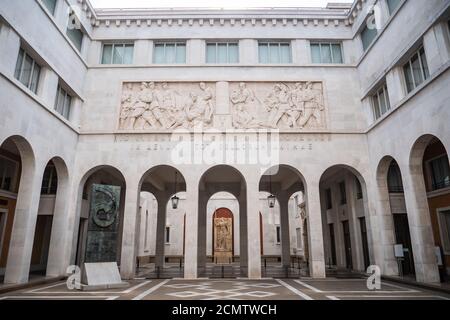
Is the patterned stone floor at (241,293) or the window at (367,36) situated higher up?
the window at (367,36)

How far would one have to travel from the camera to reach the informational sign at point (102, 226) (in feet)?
41.4

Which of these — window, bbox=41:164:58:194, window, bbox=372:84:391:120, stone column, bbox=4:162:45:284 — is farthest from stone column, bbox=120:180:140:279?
window, bbox=372:84:391:120

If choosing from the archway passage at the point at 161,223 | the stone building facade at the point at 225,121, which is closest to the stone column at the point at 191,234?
the stone building facade at the point at 225,121

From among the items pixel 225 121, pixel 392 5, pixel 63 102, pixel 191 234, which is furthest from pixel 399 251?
pixel 63 102

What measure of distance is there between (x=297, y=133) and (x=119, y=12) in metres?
14.5

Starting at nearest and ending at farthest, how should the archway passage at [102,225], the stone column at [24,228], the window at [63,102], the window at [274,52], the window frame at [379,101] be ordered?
the archway passage at [102,225] → the stone column at [24,228] → the window frame at [379,101] → the window at [63,102] → the window at [274,52]

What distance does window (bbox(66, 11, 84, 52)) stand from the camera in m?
17.8

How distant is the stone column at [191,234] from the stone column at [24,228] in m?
7.45

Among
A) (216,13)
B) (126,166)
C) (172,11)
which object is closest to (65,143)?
(126,166)

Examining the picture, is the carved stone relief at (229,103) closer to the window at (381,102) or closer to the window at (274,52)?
the window at (274,52)

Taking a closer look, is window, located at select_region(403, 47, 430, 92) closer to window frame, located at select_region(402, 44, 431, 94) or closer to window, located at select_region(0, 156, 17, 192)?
window frame, located at select_region(402, 44, 431, 94)

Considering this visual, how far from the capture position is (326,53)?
20141 mm

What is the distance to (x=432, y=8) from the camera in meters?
12.2
